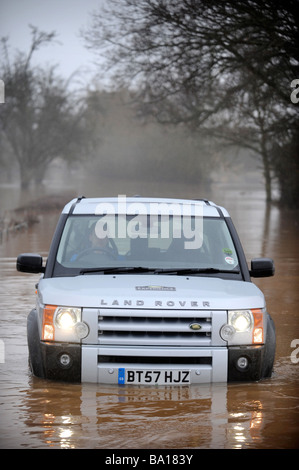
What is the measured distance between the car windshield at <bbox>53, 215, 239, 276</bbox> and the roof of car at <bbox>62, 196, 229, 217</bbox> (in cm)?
8

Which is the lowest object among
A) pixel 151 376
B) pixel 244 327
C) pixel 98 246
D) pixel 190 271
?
pixel 151 376

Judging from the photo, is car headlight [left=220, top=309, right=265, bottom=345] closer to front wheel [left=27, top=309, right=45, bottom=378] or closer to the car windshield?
the car windshield

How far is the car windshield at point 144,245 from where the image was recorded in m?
8.19

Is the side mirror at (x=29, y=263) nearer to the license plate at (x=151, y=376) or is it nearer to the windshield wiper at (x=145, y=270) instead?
the windshield wiper at (x=145, y=270)

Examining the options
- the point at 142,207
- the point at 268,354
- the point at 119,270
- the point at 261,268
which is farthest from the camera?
the point at 142,207

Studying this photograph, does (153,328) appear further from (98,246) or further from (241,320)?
(98,246)

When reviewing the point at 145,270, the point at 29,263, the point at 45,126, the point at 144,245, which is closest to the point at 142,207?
the point at 144,245

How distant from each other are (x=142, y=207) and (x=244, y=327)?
1982 millimetres

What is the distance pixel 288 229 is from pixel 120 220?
28007mm

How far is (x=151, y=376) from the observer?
7.10 metres

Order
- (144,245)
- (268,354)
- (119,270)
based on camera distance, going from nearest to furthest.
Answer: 1. (268,354)
2. (119,270)
3. (144,245)

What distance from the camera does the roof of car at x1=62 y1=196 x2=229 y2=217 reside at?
28.8ft

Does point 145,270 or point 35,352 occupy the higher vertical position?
point 145,270

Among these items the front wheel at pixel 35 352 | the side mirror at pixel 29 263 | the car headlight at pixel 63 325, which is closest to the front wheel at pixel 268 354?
the car headlight at pixel 63 325
